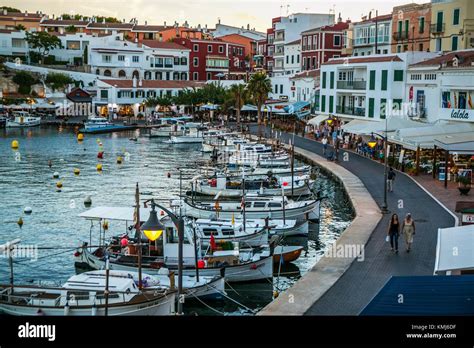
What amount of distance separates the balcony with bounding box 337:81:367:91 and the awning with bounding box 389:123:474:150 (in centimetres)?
1431

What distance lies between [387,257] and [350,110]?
1367 inches

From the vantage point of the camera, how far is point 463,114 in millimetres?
34688

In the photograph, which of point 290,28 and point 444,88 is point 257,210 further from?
point 290,28

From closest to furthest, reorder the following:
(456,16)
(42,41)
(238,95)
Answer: (456,16) → (238,95) → (42,41)

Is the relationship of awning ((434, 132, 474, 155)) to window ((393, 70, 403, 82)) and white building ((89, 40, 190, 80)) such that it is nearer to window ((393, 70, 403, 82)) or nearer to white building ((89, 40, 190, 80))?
window ((393, 70, 403, 82))

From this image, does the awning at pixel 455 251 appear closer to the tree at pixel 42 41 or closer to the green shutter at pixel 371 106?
the green shutter at pixel 371 106

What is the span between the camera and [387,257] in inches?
702

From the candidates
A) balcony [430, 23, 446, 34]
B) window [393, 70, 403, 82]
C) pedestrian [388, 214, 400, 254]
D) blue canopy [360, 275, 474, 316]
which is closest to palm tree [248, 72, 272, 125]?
balcony [430, 23, 446, 34]

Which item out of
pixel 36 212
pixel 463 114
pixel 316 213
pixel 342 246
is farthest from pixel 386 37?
pixel 342 246

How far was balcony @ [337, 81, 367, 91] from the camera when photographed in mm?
48875

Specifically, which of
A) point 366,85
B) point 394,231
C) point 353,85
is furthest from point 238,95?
point 394,231

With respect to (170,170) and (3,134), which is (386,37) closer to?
(170,170)

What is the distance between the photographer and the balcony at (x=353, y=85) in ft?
160

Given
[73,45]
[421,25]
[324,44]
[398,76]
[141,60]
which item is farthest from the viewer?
[73,45]
